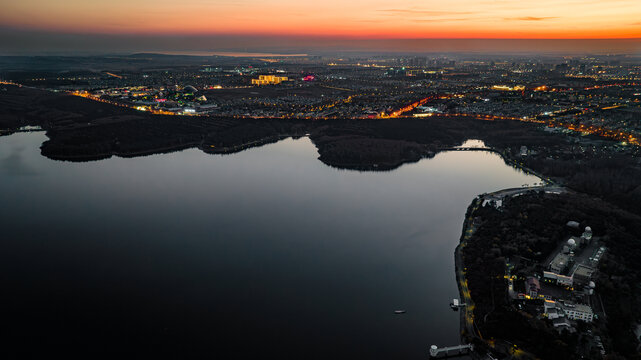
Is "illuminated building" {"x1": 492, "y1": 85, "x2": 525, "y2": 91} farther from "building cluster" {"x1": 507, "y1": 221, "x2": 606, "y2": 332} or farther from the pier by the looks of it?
the pier

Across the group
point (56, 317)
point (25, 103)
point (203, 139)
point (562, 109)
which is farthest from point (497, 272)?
point (25, 103)

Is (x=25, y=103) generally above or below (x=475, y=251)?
above

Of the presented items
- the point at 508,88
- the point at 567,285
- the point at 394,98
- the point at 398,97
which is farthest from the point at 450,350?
the point at 508,88

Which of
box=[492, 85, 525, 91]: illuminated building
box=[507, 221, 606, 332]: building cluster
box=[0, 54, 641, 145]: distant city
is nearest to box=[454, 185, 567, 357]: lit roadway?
box=[507, 221, 606, 332]: building cluster

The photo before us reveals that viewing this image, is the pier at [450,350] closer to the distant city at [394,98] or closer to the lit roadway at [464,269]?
the lit roadway at [464,269]

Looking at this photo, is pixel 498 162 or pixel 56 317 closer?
pixel 56 317

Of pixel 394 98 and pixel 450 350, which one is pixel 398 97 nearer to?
pixel 394 98

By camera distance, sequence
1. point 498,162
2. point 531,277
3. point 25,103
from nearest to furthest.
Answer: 1. point 531,277
2. point 498,162
3. point 25,103

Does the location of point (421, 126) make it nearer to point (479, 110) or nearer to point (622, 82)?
point (479, 110)
